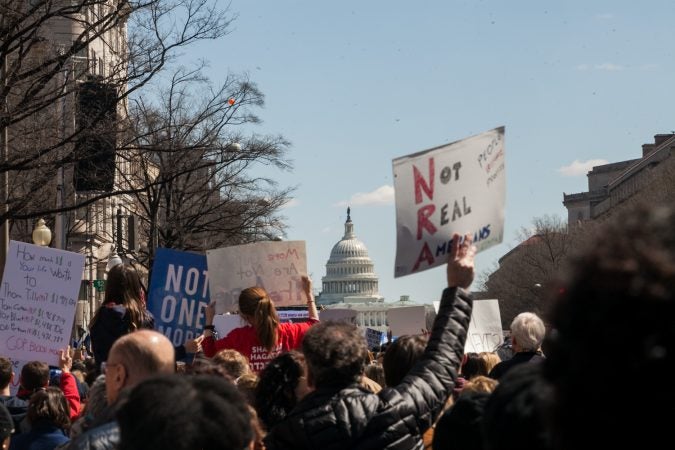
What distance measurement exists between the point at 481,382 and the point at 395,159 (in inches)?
40.3

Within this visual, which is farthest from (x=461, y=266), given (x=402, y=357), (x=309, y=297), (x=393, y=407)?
(x=309, y=297)

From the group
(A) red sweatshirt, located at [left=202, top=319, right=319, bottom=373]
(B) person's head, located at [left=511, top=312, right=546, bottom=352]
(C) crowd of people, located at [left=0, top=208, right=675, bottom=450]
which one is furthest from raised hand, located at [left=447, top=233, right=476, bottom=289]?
(B) person's head, located at [left=511, top=312, right=546, bottom=352]

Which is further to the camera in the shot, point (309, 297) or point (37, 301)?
point (37, 301)

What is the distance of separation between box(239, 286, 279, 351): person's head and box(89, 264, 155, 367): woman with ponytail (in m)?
0.71

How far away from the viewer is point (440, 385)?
4.12 metres

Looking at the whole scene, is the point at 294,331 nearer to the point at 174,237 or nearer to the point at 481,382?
the point at 481,382

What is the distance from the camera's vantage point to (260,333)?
25.9 feet

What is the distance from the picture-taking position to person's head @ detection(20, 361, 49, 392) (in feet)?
29.2

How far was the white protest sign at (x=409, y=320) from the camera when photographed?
1981cm

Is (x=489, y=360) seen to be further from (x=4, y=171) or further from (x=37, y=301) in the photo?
(x=4, y=171)

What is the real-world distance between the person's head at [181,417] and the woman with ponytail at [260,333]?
463 cm

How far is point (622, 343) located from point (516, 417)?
610 mm

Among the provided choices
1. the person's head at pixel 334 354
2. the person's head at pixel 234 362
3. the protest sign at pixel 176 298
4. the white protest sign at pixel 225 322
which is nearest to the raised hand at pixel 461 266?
the person's head at pixel 334 354

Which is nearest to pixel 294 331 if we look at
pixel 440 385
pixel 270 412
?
pixel 270 412
